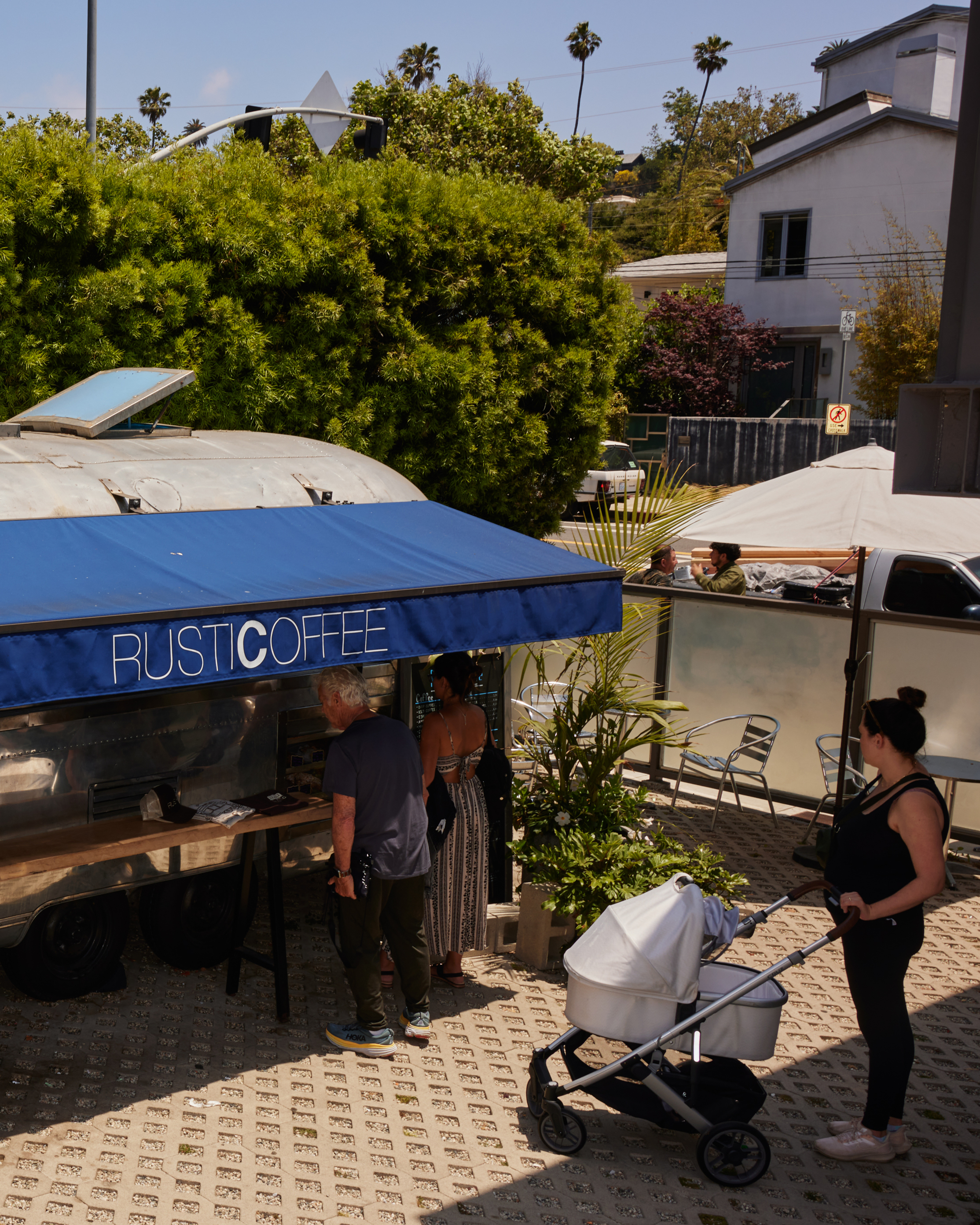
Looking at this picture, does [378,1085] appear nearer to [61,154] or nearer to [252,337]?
[252,337]

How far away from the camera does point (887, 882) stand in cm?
466

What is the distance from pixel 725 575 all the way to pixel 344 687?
6639mm

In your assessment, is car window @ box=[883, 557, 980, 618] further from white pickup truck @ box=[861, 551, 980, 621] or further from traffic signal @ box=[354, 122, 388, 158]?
traffic signal @ box=[354, 122, 388, 158]

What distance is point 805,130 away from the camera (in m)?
37.7

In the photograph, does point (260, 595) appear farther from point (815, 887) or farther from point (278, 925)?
point (815, 887)

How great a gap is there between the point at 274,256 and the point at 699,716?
219 inches

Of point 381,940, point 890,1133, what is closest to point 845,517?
point 890,1133

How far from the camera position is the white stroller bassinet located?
15.2 feet

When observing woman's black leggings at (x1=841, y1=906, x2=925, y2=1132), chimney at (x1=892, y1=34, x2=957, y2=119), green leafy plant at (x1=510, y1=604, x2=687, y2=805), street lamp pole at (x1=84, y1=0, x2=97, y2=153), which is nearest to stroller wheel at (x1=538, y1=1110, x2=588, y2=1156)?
woman's black leggings at (x1=841, y1=906, x2=925, y2=1132)

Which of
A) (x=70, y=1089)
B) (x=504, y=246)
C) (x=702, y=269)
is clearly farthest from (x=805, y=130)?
(x=70, y=1089)

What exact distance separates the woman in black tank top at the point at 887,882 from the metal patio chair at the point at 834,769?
4144 millimetres

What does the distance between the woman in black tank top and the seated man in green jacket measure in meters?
6.44

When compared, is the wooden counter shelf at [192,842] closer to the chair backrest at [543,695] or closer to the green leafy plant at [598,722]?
the green leafy plant at [598,722]

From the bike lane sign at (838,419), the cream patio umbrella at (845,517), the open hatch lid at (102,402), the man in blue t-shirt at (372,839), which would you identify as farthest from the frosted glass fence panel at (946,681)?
the bike lane sign at (838,419)
